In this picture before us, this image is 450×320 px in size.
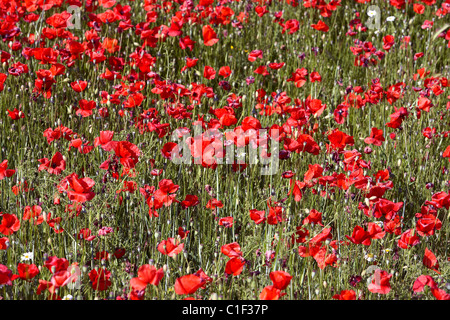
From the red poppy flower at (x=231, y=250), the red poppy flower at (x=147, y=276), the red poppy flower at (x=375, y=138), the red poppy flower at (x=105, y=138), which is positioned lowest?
the red poppy flower at (x=231, y=250)

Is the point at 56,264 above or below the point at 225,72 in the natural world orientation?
below

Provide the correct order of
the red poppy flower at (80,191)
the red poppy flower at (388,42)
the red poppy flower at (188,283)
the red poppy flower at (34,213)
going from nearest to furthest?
the red poppy flower at (188,283), the red poppy flower at (80,191), the red poppy flower at (34,213), the red poppy flower at (388,42)

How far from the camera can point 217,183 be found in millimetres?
2863

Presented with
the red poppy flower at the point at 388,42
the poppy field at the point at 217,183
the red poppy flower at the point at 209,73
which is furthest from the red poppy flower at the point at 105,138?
the red poppy flower at the point at 388,42

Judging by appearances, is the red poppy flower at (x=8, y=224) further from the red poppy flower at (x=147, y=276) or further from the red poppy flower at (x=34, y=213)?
the red poppy flower at (x=147, y=276)

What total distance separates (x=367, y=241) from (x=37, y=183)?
1793mm

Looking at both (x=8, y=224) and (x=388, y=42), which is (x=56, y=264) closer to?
(x=8, y=224)

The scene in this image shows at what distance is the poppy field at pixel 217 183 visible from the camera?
233 centimetres

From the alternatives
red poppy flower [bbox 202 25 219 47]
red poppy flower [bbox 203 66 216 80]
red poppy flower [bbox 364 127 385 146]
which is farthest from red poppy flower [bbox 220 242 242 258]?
red poppy flower [bbox 202 25 219 47]

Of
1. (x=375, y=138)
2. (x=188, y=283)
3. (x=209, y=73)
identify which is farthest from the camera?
(x=209, y=73)

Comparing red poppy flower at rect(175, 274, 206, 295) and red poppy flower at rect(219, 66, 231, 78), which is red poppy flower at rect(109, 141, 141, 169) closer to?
red poppy flower at rect(175, 274, 206, 295)

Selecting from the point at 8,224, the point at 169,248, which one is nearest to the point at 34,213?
the point at 8,224

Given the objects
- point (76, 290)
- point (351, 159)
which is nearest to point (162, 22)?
point (351, 159)
